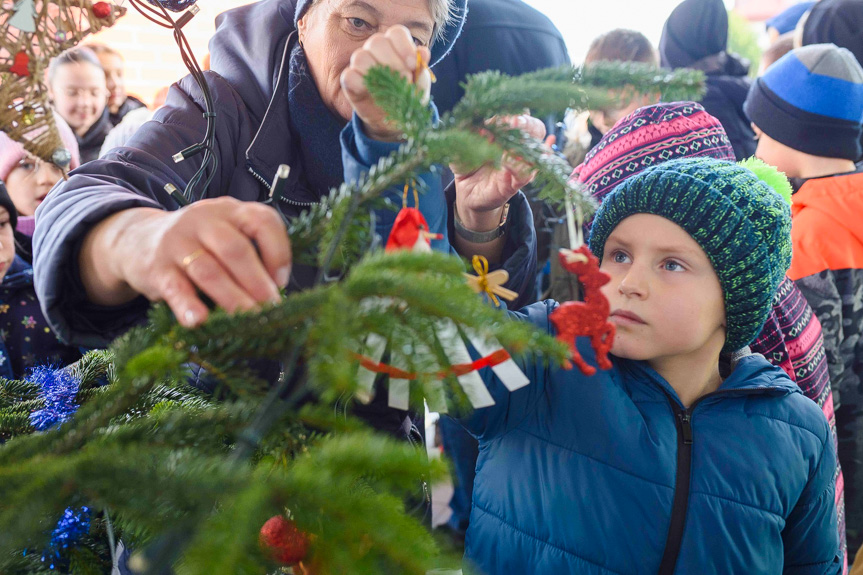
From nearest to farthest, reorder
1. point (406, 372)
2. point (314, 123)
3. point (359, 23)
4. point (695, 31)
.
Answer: point (406, 372), point (359, 23), point (314, 123), point (695, 31)

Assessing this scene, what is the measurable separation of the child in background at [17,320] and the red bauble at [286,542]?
1618 millimetres

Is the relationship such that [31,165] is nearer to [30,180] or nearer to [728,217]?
[30,180]

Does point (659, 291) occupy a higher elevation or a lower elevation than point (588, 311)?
lower

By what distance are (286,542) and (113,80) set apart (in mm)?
3348

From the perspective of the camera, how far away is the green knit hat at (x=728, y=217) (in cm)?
115

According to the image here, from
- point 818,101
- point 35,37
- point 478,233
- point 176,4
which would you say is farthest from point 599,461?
point 818,101

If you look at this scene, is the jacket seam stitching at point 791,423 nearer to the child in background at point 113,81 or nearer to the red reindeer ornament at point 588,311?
the red reindeer ornament at point 588,311

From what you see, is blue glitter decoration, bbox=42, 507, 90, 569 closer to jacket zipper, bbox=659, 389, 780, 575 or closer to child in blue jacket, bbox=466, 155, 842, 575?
child in blue jacket, bbox=466, 155, 842, 575

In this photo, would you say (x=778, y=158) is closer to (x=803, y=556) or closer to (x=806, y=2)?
(x=803, y=556)

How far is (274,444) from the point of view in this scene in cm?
60

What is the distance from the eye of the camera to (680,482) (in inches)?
44.6

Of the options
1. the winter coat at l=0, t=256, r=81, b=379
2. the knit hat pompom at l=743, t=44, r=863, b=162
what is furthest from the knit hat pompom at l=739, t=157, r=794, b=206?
the winter coat at l=0, t=256, r=81, b=379

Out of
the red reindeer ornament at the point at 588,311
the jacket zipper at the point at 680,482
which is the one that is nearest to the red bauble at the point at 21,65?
the red reindeer ornament at the point at 588,311

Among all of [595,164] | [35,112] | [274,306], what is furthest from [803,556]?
[35,112]
